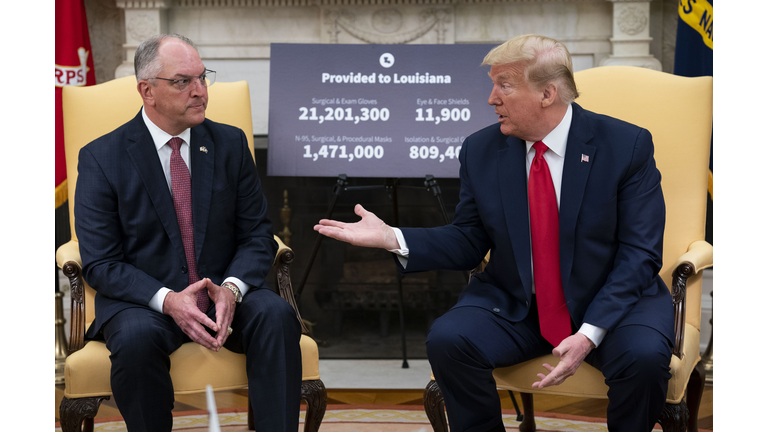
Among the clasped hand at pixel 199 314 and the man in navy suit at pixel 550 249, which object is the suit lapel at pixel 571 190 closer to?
the man in navy suit at pixel 550 249

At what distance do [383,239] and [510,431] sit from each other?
0.95 metres

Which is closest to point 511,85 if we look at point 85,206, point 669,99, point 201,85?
point 669,99

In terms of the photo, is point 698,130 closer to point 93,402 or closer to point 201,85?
point 201,85

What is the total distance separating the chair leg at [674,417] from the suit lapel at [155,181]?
1.24 metres

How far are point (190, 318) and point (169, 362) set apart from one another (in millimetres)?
114

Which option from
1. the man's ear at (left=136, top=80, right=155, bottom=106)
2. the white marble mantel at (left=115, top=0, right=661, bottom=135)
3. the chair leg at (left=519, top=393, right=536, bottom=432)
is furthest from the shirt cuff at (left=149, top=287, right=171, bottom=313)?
the white marble mantel at (left=115, top=0, right=661, bottom=135)

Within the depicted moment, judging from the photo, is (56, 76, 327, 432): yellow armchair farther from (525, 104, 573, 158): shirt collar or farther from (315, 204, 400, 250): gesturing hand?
(525, 104, 573, 158): shirt collar

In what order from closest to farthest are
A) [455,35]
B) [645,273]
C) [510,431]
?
[645,273]
[510,431]
[455,35]

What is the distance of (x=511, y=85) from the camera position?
1.62 m

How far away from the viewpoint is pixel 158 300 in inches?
64.8

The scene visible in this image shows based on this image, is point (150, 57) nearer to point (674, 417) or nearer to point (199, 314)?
point (199, 314)

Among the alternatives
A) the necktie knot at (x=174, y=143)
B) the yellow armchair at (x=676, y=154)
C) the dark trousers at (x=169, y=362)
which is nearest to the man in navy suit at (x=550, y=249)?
the yellow armchair at (x=676, y=154)

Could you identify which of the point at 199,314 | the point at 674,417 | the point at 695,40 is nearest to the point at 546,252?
the point at 674,417

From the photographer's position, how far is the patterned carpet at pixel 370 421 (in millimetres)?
2209
